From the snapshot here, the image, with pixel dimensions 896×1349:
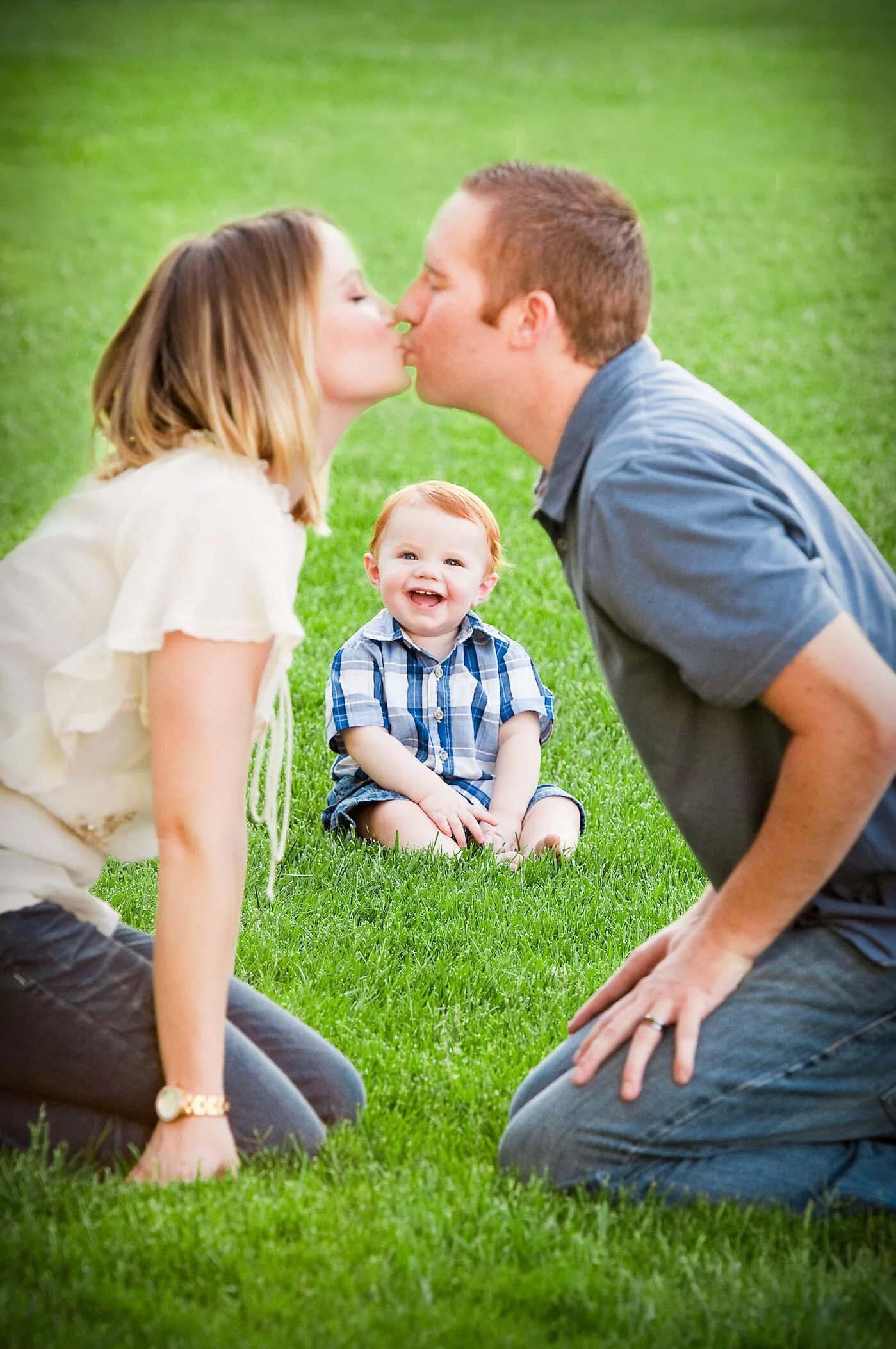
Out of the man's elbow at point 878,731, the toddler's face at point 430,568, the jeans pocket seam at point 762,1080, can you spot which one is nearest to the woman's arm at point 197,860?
the jeans pocket seam at point 762,1080

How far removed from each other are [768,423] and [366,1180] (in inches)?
260

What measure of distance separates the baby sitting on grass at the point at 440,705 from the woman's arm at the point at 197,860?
1542 millimetres

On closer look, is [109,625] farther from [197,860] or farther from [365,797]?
[365,797]

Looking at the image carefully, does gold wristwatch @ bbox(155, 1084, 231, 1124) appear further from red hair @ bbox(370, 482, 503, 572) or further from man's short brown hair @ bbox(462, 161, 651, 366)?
red hair @ bbox(370, 482, 503, 572)

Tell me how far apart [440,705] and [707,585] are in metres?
2.00

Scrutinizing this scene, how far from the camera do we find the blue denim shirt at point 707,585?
91.7 inches

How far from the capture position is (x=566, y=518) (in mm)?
2682

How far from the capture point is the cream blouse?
2.46 metres

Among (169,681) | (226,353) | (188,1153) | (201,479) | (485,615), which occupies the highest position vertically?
(226,353)

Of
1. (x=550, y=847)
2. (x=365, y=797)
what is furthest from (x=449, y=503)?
(x=550, y=847)

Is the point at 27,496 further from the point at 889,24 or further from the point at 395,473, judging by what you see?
the point at 889,24

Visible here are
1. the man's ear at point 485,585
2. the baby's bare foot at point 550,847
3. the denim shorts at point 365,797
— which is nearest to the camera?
the baby's bare foot at point 550,847

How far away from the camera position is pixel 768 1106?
2.59 m

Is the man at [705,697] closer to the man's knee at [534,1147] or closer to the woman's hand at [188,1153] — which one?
the man's knee at [534,1147]
